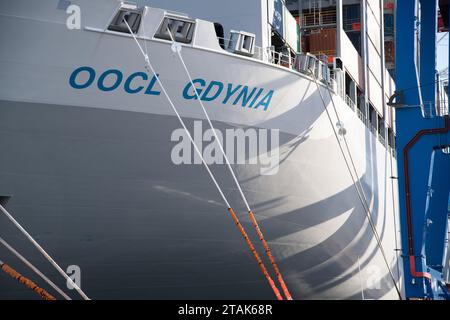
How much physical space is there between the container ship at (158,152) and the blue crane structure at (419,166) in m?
1.57

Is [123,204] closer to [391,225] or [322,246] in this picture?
[322,246]

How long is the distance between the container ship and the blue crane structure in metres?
1.57

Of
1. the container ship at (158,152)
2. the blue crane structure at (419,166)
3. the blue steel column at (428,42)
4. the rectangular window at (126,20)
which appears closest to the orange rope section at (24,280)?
the container ship at (158,152)

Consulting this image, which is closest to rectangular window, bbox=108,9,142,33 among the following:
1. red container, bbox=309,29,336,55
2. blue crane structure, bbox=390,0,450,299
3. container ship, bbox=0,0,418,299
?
container ship, bbox=0,0,418,299

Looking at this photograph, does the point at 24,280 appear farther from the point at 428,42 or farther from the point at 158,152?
the point at 428,42

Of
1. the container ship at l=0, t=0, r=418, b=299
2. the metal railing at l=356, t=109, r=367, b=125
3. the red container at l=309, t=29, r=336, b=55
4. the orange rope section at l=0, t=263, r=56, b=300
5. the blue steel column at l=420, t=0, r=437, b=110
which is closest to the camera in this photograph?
the orange rope section at l=0, t=263, r=56, b=300

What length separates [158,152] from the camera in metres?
12.0

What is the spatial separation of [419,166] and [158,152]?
6319mm

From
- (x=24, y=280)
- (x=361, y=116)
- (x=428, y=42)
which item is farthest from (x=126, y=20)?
(x=361, y=116)

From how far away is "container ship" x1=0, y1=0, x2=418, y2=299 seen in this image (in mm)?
10984

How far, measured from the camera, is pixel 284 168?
546 inches

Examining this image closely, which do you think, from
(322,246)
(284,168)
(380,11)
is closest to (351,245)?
(322,246)

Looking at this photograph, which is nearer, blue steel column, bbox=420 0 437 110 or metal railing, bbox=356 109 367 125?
blue steel column, bbox=420 0 437 110

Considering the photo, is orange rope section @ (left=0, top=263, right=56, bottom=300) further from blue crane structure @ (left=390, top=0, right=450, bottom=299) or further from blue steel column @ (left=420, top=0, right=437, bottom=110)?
blue steel column @ (left=420, top=0, right=437, bottom=110)
